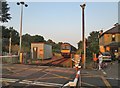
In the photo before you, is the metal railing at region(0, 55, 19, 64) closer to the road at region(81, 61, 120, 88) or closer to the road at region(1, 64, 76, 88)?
the road at region(1, 64, 76, 88)

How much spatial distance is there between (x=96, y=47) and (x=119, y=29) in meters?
21.4

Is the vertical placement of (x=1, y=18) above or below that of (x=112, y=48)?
above

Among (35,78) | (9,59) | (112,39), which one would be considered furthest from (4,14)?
(35,78)

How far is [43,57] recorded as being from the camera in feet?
122

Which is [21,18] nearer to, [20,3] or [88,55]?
[20,3]

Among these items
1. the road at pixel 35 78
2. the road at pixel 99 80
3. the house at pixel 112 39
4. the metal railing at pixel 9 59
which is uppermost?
the house at pixel 112 39

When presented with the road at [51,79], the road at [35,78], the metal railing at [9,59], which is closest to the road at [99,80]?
the road at [51,79]

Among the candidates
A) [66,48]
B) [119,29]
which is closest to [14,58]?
[66,48]

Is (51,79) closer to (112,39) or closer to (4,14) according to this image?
(112,39)

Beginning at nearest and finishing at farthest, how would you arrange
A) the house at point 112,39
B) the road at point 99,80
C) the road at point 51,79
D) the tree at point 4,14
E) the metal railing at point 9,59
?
the road at point 51,79, the road at point 99,80, the metal railing at point 9,59, the house at point 112,39, the tree at point 4,14

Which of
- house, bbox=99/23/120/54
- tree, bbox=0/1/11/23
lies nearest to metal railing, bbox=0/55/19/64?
house, bbox=99/23/120/54

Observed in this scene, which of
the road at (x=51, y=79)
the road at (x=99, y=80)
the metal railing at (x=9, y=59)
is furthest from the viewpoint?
the metal railing at (x=9, y=59)

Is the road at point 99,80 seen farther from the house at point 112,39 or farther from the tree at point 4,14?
the tree at point 4,14

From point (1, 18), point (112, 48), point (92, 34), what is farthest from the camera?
point (92, 34)
